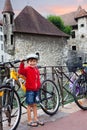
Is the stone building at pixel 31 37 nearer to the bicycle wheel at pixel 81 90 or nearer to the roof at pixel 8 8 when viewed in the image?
the roof at pixel 8 8

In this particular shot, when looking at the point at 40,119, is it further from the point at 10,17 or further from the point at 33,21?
the point at 33,21

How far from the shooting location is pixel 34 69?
14.0ft

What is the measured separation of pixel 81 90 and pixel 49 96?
801 millimetres

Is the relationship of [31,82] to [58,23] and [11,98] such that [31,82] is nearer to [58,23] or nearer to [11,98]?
[11,98]

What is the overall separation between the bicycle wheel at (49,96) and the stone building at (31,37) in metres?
30.3

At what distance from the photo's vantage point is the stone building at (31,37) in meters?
35.5

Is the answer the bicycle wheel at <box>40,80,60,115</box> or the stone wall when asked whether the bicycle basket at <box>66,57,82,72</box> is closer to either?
the bicycle wheel at <box>40,80,60,115</box>

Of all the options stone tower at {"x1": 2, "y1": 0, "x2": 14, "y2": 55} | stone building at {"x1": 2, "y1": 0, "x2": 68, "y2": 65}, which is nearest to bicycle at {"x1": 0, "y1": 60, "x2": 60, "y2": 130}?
stone building at {"x1": 2, "y1": 0, "x2": 68, "y2": 65}

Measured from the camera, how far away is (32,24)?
125 feet

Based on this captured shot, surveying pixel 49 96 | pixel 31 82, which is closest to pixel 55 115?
pixel 49 96

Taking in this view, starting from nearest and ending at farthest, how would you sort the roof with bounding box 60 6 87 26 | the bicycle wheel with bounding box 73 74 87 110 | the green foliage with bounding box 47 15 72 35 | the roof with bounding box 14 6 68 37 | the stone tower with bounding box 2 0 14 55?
the bicycle wheel with bounding box 73 74 87 110 < the stone tower with bounding box 2 0 14 55 < the roof with bounding box 14 6 68 37 < the roof with bounding box 60 6 87 26 < the green foliage with bounding box 47 15 72 35

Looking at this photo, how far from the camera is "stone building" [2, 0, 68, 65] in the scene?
117 ft

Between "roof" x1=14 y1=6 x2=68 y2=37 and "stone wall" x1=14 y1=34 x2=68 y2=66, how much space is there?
618mm

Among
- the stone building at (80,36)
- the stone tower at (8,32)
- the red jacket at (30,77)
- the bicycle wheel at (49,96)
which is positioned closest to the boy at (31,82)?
the red jacket at (30,77)
